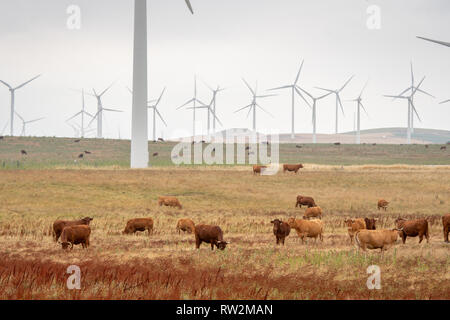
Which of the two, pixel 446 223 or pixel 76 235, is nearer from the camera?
pixel 76 235

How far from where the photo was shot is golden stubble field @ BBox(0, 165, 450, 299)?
16391 mm

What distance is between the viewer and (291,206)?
1943 inches

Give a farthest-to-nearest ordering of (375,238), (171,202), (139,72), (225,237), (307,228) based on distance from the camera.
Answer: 1. (139,72)
2. (171,202)
3. (225,237)
4. (307,228)
5. (375,238)

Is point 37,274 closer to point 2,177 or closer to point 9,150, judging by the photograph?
point 2,177

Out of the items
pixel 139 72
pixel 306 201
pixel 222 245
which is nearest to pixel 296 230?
pixel 222 245

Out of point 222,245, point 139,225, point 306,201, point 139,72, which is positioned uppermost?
point 139,72

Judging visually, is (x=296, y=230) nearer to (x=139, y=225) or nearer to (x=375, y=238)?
(x=375, y=238)

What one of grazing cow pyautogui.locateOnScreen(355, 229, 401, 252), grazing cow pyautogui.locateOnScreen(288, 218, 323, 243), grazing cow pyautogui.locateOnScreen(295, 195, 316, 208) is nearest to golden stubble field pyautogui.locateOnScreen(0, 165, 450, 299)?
grazing cow pyautogui.locateOnScreen(355, 229, 401, 252)

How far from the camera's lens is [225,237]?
30.5 m

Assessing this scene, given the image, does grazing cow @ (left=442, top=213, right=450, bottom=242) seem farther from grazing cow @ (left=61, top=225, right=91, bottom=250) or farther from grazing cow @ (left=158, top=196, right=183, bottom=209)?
grazing cow @ (left=158, top=196, right=183, bottom=209)

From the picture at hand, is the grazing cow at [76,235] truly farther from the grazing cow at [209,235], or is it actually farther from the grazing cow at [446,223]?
the grazing cow at [446,223]

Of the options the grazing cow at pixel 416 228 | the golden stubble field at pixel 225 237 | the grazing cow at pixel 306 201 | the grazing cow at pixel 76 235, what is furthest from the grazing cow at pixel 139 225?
the grazing cow at pixel 306 201
